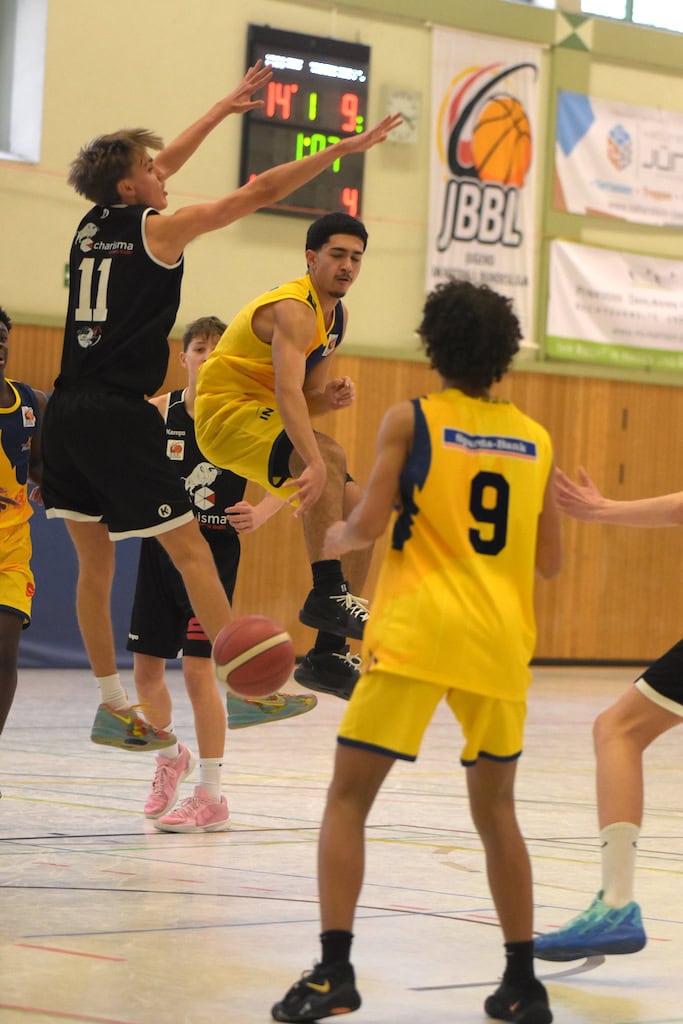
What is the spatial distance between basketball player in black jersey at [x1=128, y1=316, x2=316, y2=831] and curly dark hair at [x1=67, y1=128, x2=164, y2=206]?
1424mm

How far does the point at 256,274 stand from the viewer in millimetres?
13820

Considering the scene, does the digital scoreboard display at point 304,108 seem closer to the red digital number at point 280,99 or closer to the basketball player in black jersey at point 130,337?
the red digital number at point 280,99

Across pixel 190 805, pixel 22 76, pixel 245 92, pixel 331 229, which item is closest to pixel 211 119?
pixel 245 92

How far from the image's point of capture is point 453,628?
11.3ft

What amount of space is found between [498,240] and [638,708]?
11.2 meters

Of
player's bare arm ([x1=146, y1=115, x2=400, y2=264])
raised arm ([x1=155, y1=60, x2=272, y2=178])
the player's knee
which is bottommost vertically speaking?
the player's knee

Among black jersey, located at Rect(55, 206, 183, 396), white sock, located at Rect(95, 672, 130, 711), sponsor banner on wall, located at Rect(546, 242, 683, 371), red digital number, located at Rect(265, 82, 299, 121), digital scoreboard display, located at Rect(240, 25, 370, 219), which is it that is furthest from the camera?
sponsor banner on wall, located at Rect(546, 242, 683, 371)

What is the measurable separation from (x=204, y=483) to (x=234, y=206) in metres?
1.94

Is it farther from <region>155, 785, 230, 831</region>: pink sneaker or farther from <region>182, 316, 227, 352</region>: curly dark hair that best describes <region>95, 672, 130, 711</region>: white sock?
<region>182, 316, 227, 352</region>: curly dark hair

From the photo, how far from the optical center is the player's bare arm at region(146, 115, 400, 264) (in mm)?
5020

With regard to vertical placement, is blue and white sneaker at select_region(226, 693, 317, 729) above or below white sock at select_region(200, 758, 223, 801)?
above

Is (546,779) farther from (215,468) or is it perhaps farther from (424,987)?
(424,987)

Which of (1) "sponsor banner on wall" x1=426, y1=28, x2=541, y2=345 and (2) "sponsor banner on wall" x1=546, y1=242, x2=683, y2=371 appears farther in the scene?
(2) "sponsor banner on wall" x1=546, y1=242, x2=683, y2=371

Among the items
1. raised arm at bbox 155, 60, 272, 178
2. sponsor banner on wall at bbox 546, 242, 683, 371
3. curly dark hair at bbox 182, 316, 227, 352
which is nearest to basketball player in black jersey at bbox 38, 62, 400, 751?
raised arm at bbox 155, 60, 272, 178
